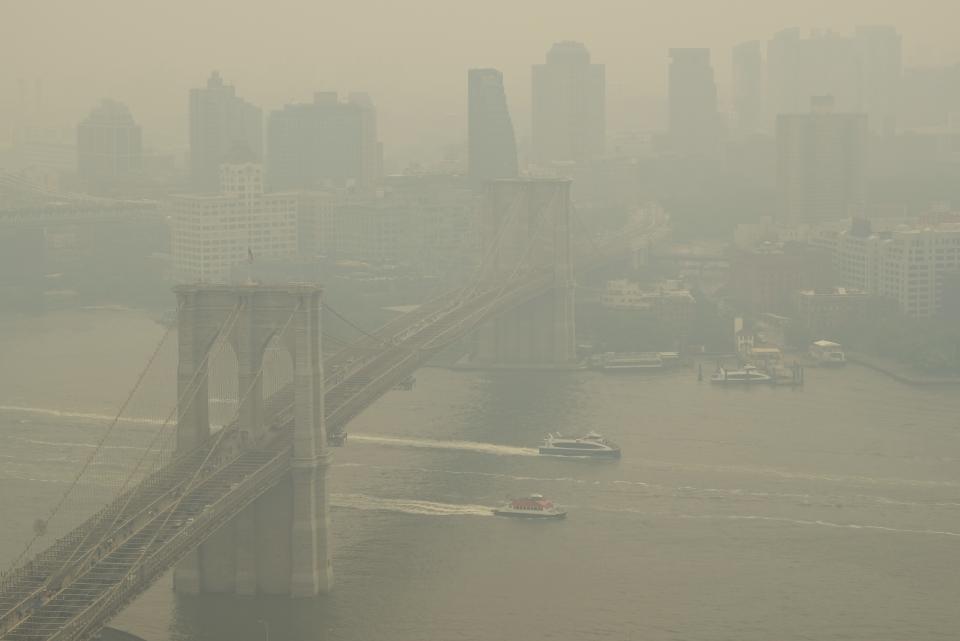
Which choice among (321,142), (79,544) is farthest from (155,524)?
(321,142)

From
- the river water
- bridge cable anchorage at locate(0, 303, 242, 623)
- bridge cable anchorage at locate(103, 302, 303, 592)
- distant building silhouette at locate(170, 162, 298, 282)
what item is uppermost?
distant building silhouette at locate(170, 162, 298, 282)

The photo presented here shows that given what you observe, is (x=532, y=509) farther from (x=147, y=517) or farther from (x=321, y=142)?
(x=321, y=142)

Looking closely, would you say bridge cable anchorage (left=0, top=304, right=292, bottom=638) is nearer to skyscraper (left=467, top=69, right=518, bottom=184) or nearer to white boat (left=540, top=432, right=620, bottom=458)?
white boat (left=540, top=432, right=620, bottom=458)

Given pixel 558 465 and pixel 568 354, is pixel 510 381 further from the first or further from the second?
pixel 558 465

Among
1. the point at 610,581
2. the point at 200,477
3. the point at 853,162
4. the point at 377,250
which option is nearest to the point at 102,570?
the point at 200,477

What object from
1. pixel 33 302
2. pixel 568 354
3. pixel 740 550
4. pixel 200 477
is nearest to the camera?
pixel 200 477

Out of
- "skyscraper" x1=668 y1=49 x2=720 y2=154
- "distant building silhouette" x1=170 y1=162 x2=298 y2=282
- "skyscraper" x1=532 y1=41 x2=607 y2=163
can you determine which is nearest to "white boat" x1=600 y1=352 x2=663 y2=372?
"distant building silhouette" x1=170 y1=162 x2=298 y2=282
